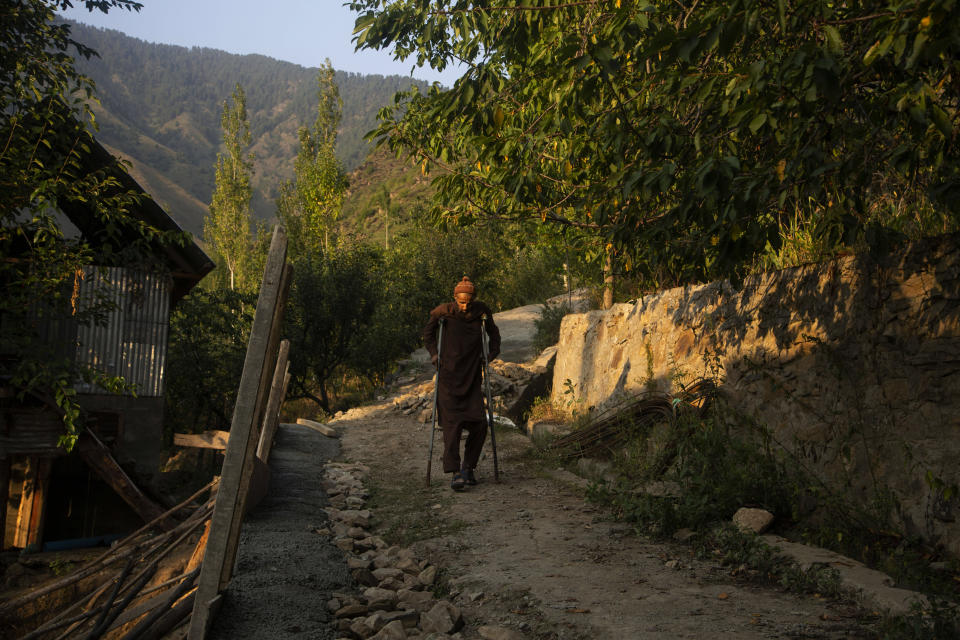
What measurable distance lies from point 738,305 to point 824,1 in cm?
352

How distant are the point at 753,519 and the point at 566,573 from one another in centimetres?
148

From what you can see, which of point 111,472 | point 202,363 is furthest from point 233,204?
point 111,472

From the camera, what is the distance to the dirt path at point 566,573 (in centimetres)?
318

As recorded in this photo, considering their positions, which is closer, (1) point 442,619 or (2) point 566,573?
(1) point 442,619

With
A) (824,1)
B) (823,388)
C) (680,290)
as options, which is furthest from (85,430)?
(824,1)

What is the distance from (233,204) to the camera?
42406 mm

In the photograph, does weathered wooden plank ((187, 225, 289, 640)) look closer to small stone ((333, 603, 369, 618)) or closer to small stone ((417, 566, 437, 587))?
small stone ((333, 603, 369, 618))

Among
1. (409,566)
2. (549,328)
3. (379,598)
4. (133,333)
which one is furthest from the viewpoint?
(549,328)

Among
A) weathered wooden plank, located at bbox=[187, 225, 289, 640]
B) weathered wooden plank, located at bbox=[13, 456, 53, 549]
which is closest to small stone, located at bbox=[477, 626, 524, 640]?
weathered wooden plank, located at bbox=[187, 225, 289, 640]

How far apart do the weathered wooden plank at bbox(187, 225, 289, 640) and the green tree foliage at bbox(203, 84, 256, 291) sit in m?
40.1

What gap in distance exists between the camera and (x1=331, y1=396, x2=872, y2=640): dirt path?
3180 millimetres

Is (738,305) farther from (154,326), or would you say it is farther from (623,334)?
(154,326)

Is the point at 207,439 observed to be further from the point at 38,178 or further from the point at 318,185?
the point at 318,185

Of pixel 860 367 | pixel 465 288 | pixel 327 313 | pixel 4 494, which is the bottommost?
pixel 4 494
